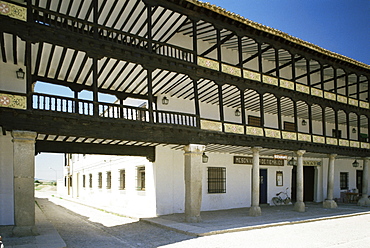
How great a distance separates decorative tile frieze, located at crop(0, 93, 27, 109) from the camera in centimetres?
962

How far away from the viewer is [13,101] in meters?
9.80

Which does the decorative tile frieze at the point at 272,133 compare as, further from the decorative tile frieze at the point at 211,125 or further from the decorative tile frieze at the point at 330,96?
the decorative tile frieze at the point at 330,96

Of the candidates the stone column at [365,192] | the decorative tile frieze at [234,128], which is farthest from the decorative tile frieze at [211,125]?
the stone column at [365,192]

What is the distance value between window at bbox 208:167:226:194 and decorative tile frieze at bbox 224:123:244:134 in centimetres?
399

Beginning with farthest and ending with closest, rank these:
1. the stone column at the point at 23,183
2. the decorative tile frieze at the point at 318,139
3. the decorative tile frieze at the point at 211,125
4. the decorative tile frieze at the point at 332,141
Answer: the decorative tile frieze at the point at 332,141, the decorative tile frieze at the point at 318,139, the decorative tile frieze at the point at 211,125, the stone column at the point at 23,183

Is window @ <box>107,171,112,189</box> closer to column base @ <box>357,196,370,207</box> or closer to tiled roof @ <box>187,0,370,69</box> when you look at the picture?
tiled roof @ <box>187,0,370,69</box>

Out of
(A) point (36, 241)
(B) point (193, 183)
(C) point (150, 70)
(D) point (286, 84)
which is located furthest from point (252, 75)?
(A) point (36, 241)

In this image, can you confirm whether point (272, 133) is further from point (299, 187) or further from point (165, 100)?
point (165, 100)

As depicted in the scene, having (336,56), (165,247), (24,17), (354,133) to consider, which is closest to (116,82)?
(24,17)

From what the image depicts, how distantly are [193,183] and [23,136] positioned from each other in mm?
6640

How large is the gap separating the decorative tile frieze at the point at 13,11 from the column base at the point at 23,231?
20.8ft

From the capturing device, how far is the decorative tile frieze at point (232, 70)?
49.7 ft

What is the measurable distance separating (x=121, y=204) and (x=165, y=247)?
10.6m

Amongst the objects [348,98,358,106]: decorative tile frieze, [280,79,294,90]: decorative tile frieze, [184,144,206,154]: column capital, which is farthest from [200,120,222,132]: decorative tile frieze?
[348,98,358,106]: decorative tile frieze
